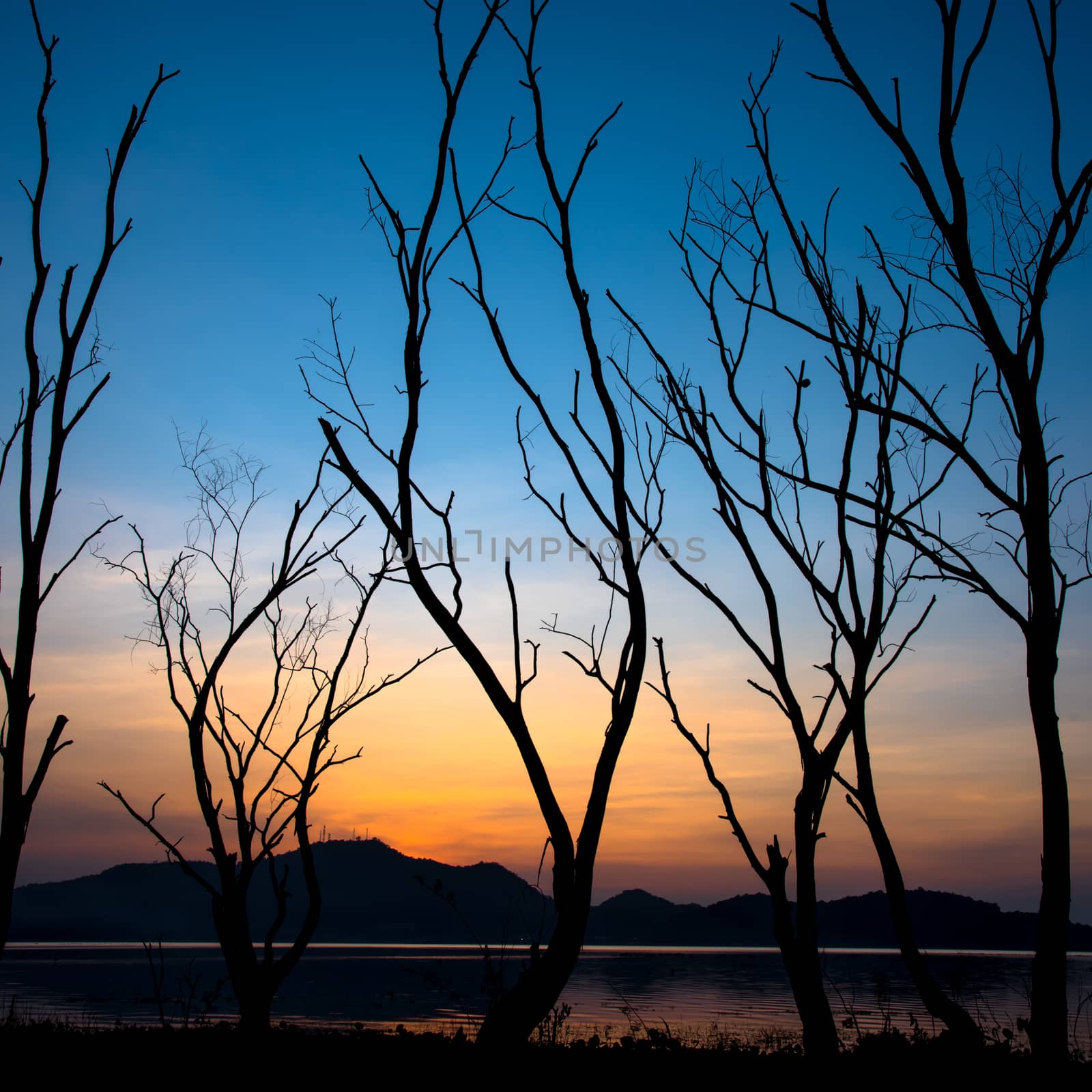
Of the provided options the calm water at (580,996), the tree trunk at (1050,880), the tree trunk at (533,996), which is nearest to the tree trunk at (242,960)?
the calm water at (580,996)

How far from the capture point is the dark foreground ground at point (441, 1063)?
427cm

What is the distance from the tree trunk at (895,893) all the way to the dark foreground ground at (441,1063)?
0.96 feet

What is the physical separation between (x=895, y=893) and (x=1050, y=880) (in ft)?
4.03

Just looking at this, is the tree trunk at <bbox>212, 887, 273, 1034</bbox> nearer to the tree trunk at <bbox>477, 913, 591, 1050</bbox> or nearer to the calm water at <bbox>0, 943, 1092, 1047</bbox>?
the calm water at <bbox>0, 943, 1092, 1047</bbox>

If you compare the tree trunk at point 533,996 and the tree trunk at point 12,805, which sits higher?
the tree trunk at point 12,805

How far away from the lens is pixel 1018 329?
4.30 metres

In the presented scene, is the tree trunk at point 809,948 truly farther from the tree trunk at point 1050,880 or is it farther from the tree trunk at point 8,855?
the tree trunk at point 8,855

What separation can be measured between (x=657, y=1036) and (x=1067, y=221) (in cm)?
617

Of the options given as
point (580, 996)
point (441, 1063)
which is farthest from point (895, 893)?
point (580, 996)

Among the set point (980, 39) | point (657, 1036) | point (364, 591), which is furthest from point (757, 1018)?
point (980, 39)

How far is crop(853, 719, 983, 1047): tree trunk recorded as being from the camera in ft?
16.0

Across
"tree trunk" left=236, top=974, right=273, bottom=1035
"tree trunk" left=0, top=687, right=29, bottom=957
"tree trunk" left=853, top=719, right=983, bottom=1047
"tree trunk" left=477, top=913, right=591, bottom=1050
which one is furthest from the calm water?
"tree trunk" left=0, top=687, right=29, bottom=957

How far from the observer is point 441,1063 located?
4609mm

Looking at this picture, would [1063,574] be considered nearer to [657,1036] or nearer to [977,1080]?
[977,1080]
